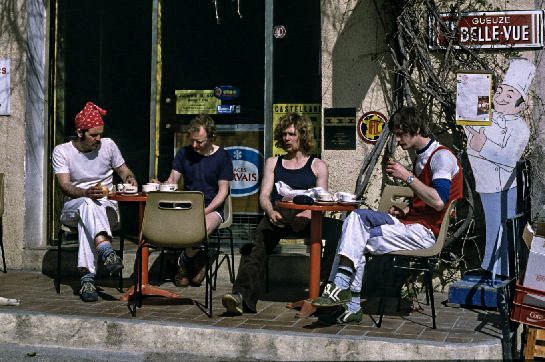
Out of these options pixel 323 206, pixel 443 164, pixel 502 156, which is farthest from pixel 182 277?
pixel 502 156

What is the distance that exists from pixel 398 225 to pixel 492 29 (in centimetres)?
238

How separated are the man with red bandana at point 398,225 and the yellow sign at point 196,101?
107 inches

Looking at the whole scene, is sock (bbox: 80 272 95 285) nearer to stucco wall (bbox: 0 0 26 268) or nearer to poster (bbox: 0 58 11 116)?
stucco wall (bbox: 0 0 26 268)

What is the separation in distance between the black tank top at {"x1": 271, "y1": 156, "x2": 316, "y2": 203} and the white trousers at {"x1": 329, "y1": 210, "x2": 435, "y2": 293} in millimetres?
922

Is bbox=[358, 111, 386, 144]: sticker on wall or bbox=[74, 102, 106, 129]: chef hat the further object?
bbox=[358, 111, 386, 144]: sticker on wall

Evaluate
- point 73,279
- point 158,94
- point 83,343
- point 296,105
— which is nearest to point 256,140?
point 296,105

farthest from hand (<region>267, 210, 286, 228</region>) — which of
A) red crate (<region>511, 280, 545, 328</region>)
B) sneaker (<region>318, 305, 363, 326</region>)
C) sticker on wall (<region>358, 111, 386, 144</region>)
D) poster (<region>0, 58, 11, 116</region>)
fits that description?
poster (<region>0, 58, 11, 116</region>)

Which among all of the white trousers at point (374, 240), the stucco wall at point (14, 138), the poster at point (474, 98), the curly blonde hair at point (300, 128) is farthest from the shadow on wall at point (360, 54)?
the stucco wall at point (14, 138)

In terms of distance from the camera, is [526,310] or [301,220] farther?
[301,220]

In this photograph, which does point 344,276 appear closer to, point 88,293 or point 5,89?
point 88,293

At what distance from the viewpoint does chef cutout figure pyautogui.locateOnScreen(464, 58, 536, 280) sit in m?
6.66

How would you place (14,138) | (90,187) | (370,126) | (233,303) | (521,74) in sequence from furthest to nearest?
(14,138) < (370,126) < (90,187) < (521,74) < (233,303)

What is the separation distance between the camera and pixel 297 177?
264 inches

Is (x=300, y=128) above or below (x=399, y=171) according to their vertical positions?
above
